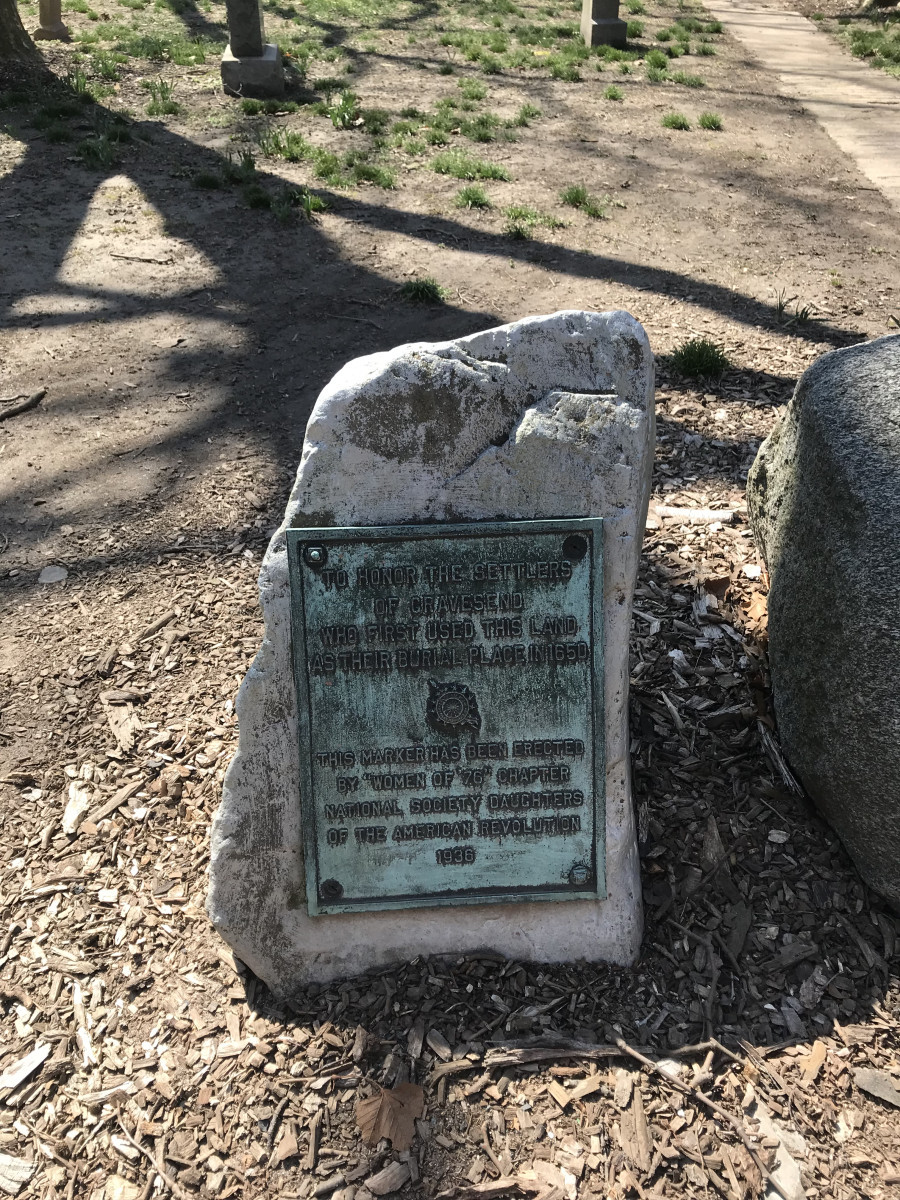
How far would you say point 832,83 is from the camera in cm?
1064

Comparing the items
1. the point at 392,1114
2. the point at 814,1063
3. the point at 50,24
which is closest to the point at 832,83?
the point at 50,24

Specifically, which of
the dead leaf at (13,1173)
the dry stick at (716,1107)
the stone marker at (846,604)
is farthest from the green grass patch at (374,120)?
the dead leaf at (13,1173)

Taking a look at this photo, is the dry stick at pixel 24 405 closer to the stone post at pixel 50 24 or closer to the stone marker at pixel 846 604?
the stone marker at pixel 846 604

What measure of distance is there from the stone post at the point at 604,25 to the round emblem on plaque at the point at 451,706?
11354 mm

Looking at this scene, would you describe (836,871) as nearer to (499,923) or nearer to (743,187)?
(499,923)

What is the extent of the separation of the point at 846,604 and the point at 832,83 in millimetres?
10318

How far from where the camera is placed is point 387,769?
2.38 m

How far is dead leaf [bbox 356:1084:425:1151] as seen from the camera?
221 cm

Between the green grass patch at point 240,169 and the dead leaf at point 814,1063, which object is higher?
the green grass patch at point 240,169

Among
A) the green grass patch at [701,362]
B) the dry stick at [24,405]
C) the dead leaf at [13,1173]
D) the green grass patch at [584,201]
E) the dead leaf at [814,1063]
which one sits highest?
the green grass patch at [584,201]

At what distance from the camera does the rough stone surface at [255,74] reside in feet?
30.9

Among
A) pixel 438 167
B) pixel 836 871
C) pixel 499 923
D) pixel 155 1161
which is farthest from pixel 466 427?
pixel 438 167

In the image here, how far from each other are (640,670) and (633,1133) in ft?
4.70

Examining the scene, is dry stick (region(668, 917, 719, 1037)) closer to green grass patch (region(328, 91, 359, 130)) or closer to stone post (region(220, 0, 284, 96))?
green grass patch (region(328, 91, 359, 130))
